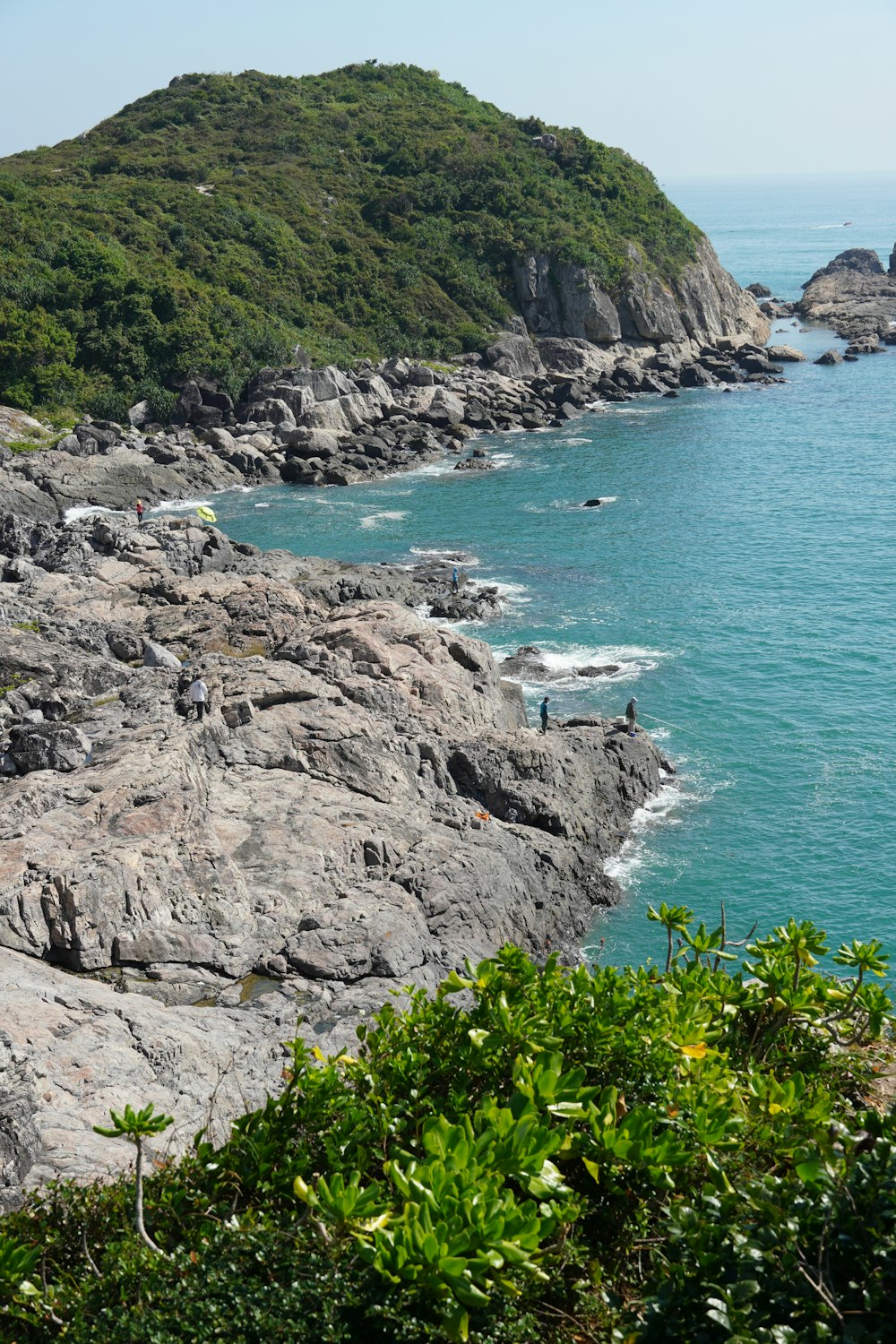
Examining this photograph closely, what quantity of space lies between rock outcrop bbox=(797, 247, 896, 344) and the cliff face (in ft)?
55.6

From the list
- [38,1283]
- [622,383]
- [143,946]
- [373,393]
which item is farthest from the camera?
[622,383]

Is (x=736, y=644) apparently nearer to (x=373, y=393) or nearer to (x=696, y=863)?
(x=696, y=863)

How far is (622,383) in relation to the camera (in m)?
84.7

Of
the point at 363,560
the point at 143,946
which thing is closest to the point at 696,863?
the point at 143,946

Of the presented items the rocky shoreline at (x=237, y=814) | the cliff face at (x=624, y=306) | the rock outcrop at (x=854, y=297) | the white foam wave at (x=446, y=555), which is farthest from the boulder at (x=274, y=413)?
the rock outcrop at (x=854, y=297)

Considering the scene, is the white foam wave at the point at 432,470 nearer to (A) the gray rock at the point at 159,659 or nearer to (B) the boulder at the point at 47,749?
(A) the gray rock at the point at 159,659

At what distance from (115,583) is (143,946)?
23.7 metres

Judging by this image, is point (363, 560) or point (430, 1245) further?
point (363, 560)

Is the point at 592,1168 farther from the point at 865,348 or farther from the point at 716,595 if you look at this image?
the point at 865,348

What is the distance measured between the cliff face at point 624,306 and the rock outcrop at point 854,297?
16952 mm

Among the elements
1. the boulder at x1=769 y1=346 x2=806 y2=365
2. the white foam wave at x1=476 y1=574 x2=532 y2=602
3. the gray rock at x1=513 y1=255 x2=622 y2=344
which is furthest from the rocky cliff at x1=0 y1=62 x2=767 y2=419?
the white foam wave at x1=476 y1=574 x2=532 y2=602

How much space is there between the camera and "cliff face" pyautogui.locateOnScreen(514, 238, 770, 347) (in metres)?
90.2

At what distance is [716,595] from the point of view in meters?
44.4

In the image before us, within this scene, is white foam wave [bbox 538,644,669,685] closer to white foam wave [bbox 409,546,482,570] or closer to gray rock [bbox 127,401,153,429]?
white foam wave [bbox 409,546,482,570]
